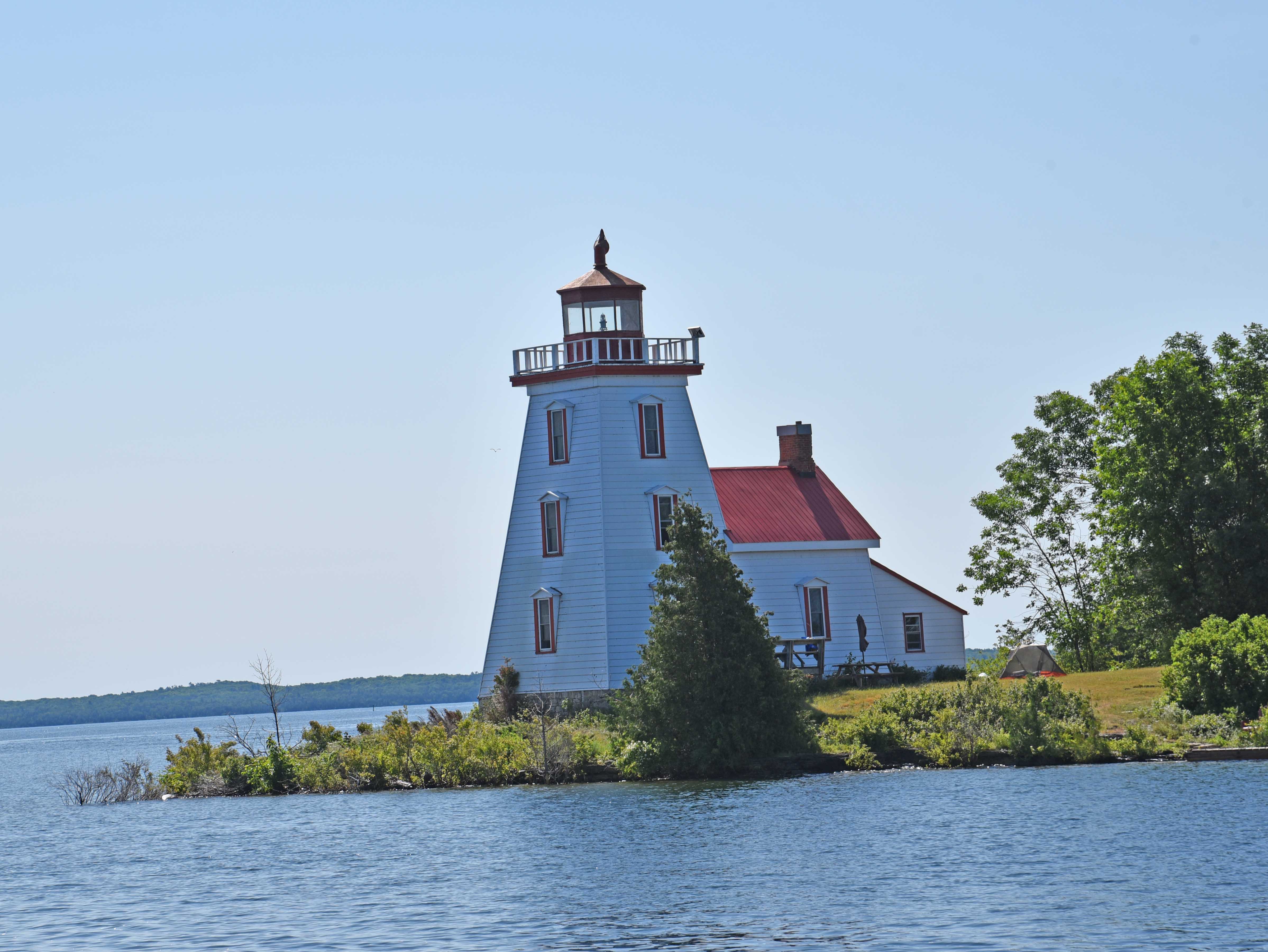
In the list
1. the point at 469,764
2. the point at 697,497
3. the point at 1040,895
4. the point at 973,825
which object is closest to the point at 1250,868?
the point at 1040,895

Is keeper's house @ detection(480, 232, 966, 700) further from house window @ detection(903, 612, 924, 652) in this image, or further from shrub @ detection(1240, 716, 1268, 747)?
shrub @ detection(1240, 716, 1268, 747)

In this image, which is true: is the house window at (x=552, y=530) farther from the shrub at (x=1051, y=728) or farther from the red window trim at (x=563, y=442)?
the shrub at (x=1051, y=728)

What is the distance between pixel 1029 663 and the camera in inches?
2186

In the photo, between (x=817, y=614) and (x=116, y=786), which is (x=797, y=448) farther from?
(x=116, y=786)

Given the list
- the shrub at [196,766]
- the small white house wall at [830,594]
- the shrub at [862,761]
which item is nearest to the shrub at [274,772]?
the shrub at [196,766]

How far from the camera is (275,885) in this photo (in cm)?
3011

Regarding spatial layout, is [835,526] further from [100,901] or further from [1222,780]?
[100,901]

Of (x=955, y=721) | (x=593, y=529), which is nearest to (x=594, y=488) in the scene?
(x=593, y=529)

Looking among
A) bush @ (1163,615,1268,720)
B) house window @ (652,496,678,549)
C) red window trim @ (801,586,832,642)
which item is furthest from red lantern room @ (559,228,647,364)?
bush @ (1163,615,1268,720)

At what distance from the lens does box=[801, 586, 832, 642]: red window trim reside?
55.6m

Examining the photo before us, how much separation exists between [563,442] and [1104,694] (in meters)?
18.7

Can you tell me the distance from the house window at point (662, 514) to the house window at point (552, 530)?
3.06 m

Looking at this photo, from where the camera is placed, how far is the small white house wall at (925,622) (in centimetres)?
5750

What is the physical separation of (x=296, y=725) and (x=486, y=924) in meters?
133
